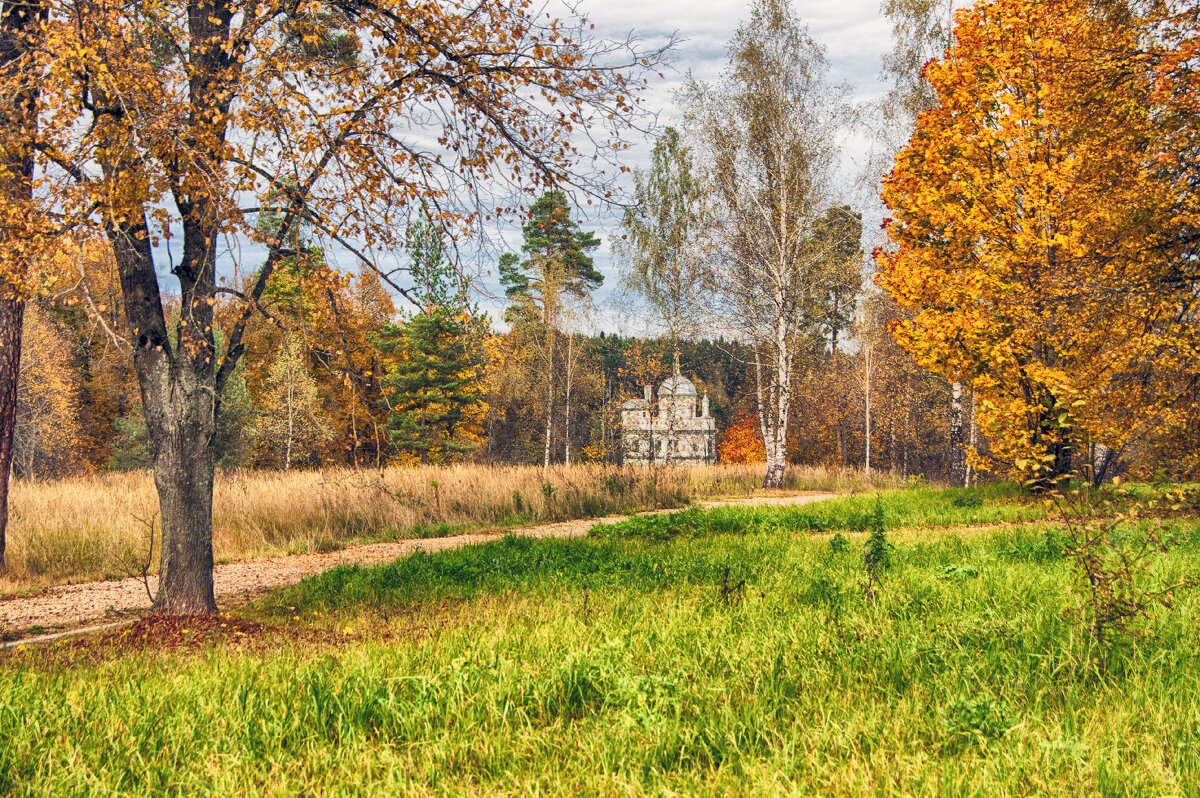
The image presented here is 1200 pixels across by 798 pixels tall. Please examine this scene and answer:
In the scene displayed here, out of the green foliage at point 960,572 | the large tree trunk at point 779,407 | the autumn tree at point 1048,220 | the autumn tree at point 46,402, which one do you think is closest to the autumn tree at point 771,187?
the large tree trunk at point 779,407

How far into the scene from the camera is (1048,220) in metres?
11.1

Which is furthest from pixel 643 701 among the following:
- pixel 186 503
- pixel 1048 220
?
pixel 1048 220

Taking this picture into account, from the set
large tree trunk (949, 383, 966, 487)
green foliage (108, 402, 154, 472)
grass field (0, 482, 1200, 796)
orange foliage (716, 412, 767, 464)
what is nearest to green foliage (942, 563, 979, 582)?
grass field (0, 482, 1200, 796)

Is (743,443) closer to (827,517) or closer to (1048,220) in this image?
(1048,220)

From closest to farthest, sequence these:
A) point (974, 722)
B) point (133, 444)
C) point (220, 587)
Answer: point (974, 722) → point (220, 587) → point (133, 444)

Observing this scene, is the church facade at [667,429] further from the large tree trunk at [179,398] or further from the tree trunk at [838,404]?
the large tree trunk at [179,398]

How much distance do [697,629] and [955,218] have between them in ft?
35.6

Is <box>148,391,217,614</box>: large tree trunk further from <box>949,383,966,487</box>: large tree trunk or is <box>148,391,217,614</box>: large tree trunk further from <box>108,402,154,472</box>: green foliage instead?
<box>108,402,154,472</box>: green foliage

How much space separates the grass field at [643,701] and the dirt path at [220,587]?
A: 189cm

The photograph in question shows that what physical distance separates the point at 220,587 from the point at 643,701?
6492 mm

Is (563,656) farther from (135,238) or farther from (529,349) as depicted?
(529,349)

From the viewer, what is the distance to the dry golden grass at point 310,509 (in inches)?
337

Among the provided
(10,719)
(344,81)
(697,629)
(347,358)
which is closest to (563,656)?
(697,629)

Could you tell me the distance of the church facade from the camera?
24.5 m
